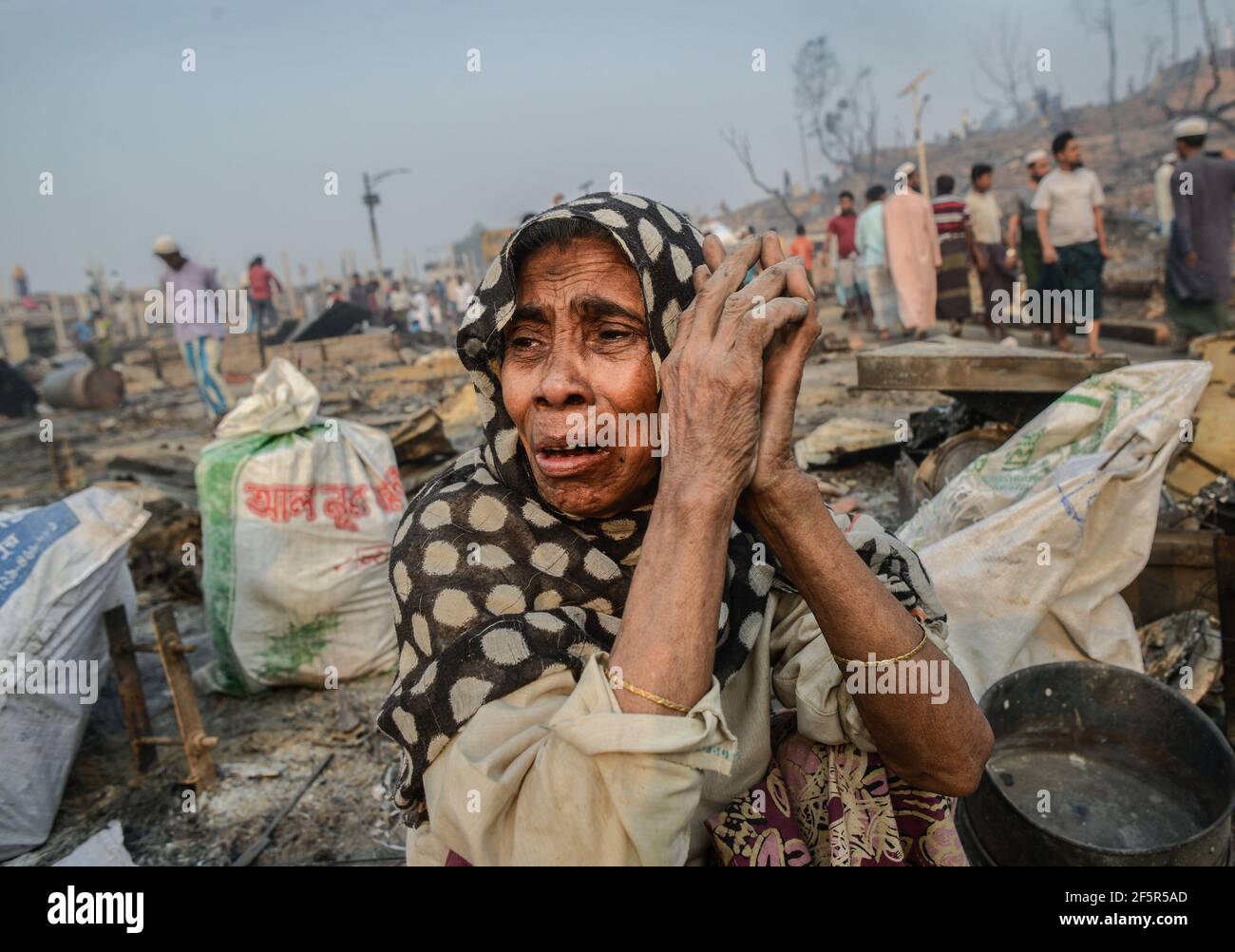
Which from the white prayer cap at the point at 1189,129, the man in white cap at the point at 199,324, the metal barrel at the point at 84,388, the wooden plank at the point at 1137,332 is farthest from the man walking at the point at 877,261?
the metal barrel at the point at 84,388

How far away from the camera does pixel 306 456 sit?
11.7 ft

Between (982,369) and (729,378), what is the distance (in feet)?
9.67

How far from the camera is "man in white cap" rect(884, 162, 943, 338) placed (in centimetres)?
933

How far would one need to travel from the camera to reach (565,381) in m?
1.38

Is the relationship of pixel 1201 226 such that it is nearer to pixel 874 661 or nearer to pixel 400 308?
pixel 874 661

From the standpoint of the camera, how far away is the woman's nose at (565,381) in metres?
1.38

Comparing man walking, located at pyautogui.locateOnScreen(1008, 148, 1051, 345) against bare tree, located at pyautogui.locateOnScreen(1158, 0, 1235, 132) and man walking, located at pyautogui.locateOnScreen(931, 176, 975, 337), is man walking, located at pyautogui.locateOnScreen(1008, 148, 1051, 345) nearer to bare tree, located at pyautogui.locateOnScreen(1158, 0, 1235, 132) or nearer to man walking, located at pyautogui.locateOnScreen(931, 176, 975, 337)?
man walking, located at pyautogui.locateOnScreen(931, 176, 975, 337)

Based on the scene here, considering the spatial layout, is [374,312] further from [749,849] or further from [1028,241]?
[749,849]

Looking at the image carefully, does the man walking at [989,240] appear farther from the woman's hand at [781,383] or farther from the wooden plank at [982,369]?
the woman's hand at [781,383]

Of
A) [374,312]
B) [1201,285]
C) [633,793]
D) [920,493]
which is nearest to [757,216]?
[374,312]

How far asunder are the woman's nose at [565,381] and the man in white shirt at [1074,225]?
292 inches

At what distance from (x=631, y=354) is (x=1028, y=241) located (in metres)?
10.5

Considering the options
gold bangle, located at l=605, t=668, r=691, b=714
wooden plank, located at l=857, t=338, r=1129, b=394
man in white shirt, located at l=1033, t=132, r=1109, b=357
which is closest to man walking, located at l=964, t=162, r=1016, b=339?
man in white shirt, located at l=1033, t=132, r=1109, b=357

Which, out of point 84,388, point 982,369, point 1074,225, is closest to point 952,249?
point 1074,225
